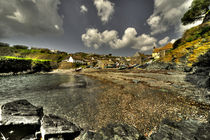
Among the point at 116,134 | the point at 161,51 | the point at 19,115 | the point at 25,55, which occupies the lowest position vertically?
the point at 116,134

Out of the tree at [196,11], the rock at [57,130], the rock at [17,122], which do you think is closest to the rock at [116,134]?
the rock at [57,130]

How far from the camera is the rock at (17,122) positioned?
299 cm

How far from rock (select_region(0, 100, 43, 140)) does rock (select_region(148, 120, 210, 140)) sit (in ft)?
15.8

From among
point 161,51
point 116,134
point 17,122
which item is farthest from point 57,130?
point 161,51

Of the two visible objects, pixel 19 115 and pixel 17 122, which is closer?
pixel 17 122

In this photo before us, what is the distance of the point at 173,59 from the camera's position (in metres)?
24.3

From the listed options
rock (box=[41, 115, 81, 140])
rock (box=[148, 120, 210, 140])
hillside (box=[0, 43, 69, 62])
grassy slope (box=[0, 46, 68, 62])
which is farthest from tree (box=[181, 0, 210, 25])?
grassy slope (box=[0, 46, 68, 62])

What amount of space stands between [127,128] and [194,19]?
49628 millimetres

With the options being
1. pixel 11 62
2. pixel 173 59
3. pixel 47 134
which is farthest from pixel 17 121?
pixel 11 62

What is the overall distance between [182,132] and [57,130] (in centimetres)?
461

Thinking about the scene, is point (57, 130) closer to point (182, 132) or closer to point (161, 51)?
point (182, 132)

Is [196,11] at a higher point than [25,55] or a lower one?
higher

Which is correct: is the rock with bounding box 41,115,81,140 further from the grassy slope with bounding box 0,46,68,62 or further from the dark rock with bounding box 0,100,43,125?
the grassy slope with bounding box 0,46,68,62

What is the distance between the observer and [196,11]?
88.6 feet
